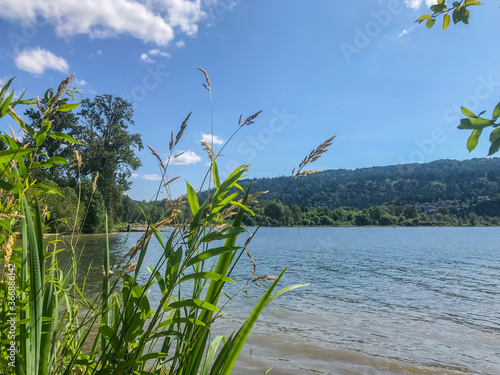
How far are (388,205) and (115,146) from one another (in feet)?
349

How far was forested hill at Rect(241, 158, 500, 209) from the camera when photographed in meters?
112

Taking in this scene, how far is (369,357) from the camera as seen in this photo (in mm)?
6070

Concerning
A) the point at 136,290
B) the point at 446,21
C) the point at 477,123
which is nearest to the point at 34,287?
the point at 136,290

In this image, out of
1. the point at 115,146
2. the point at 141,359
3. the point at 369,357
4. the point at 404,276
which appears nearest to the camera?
the point at 141,359

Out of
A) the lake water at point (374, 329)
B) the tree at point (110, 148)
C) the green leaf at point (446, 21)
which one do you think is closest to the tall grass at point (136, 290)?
the green leaf at point (446, 21)

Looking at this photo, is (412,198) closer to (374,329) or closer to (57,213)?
(57,213)

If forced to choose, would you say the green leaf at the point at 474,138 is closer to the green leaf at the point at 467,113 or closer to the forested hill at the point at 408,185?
the green leaf at the point at 467,113

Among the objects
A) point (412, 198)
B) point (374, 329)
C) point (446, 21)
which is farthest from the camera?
point (412, 198)

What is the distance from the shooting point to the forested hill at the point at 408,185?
368ft

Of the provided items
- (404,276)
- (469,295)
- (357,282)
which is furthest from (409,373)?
(404,276)

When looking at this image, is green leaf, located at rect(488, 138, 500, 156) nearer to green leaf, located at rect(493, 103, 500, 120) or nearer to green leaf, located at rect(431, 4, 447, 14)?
green leaf, located at rect(493, 103, 500, 120)

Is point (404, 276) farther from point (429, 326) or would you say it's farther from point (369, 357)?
point (369, 357)

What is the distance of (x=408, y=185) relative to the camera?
13712 cm

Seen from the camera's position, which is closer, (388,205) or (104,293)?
(104,293)
